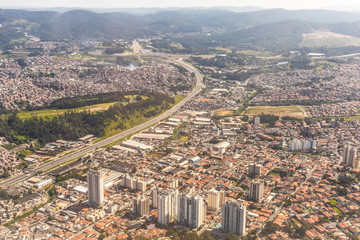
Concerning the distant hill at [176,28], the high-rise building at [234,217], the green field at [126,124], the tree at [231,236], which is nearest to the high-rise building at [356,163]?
the high-rise building at [234,217]

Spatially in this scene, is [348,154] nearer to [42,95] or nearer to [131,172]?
[131,172]

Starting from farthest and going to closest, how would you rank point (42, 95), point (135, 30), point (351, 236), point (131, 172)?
1. point (135, 30)
2. point (42, 95)
3. point (131, 172)
4. point (351, 236)

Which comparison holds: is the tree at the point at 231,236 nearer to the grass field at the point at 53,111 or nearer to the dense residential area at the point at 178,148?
the dense residential area at the point at 178,148

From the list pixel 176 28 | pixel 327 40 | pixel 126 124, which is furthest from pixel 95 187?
pixel 176 28

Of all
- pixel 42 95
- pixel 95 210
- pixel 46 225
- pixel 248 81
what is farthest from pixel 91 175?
pixel 248 81

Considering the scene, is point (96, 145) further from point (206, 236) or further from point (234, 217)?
point (234, 217)

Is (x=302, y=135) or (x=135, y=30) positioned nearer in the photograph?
(x=302, y=135)

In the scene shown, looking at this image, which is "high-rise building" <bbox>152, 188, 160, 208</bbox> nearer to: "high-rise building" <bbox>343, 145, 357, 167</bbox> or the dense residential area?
the dense residential area

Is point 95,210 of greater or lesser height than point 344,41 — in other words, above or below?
below
